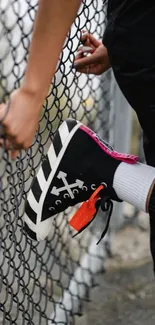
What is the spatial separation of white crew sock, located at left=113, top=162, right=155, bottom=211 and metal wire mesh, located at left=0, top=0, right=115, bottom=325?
9.7 inches

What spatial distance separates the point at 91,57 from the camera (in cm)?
196

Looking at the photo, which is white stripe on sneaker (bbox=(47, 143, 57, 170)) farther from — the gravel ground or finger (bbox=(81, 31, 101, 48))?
the gravel ground

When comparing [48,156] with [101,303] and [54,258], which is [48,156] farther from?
[101,303]

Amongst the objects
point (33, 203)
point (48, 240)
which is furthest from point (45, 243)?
point (33, 203)

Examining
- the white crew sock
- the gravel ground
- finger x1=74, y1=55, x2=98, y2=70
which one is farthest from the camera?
the gravel ground

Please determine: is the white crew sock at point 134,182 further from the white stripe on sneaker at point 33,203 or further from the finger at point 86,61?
the finger at point 86,61

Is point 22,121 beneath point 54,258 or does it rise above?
above

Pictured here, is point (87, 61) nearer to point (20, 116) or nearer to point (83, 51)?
point (83, 51)

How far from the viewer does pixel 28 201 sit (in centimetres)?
181

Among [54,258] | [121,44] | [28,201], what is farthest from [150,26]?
[54,258]

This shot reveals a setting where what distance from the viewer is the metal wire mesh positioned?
1877mm

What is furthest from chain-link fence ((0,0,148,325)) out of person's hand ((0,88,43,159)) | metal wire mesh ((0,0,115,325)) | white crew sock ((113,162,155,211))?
white crew sock ((113,162,155,211))

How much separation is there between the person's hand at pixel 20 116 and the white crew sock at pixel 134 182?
46 centimetres

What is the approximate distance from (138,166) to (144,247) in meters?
1.11
